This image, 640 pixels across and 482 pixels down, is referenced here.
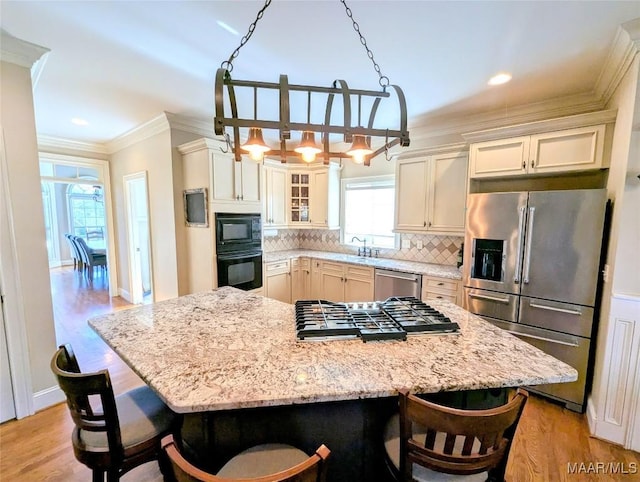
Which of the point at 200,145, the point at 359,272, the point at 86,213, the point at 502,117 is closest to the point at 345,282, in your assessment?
the point at 359,272

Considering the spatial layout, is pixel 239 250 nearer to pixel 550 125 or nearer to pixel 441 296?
pixel 441 296

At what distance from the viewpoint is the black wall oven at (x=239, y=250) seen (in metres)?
3.46

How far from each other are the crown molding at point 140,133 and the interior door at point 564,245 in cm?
401

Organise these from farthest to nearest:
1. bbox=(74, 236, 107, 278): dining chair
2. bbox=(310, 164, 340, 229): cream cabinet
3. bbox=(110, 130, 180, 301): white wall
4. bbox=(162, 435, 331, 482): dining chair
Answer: bbox=(74, 236, 107, 278): dining chair, bbox=(310, 164, 340, 229): cream cabinet, bbox=(110, 130, 180, 301): white wall, bbox=(162, 435, 331, 482): dining chair

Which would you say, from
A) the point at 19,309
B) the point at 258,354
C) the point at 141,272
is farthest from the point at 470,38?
the point at 141,272

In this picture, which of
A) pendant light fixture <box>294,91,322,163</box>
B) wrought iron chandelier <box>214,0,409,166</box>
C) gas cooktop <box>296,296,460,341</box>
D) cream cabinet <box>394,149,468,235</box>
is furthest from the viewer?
cream cabinet <box>394,149,468,235</box>

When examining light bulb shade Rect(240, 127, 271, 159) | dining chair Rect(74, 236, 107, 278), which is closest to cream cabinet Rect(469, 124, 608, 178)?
light bulb shade Rect(240, 127, 271, 159)

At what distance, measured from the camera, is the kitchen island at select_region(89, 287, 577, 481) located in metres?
→ 1.04

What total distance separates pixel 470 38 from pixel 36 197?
334 cm

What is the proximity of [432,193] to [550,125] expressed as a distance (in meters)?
1.20

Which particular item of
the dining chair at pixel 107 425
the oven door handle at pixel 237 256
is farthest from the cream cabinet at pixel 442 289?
the dining chair at pixel 107 425

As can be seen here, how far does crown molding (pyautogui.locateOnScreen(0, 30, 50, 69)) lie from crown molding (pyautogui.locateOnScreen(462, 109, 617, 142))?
11.8ft

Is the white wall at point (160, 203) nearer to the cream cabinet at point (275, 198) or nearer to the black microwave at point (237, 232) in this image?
the black microwave at point (237, 232)

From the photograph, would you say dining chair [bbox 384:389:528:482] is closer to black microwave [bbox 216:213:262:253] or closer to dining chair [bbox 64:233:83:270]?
black microwave [bbox 216:213:262:253]
